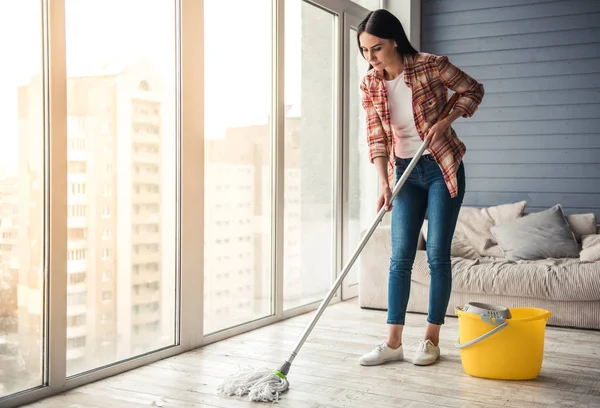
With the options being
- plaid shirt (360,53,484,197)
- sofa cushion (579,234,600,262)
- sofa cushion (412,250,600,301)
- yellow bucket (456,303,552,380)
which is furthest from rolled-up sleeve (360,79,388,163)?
sofa cushion (579,234,600,262)

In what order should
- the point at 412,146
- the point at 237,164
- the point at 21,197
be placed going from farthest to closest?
the point at 237,164
the point at 412,146
the point at 21,197

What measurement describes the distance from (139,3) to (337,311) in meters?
2.04

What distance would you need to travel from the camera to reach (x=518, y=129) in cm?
481

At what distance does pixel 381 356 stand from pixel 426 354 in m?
0.17

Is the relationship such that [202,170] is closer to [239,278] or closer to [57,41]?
[239,278]

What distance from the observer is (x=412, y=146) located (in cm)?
269

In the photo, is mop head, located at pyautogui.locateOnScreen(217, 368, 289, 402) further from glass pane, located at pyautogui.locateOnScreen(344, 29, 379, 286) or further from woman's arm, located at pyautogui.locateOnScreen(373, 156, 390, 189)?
glass pane, located at pyautogui.locateOnScreen(344, 29, 379, 286)

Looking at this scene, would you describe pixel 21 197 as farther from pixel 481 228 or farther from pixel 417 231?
pixel 481 228

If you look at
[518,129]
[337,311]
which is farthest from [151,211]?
[518,129]

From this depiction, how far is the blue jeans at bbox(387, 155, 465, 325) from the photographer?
8.71ft

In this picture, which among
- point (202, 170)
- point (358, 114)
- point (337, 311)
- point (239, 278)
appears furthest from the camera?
point (358, 114)

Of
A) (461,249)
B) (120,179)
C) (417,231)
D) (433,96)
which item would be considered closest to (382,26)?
(433,96)

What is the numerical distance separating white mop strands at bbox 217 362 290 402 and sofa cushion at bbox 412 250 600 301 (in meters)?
1.59

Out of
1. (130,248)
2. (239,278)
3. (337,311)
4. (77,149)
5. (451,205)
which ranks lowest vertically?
(337,311)
